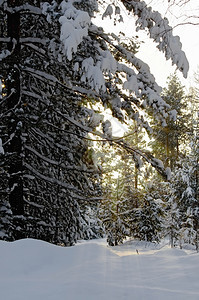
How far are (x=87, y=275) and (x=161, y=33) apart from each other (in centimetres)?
433

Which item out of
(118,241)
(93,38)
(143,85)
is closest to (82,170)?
(143,85)

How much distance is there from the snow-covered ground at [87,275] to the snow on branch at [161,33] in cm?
333

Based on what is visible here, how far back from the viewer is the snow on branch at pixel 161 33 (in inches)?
206

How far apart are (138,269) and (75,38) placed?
3.04 m

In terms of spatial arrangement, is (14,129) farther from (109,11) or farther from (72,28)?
(109,11)

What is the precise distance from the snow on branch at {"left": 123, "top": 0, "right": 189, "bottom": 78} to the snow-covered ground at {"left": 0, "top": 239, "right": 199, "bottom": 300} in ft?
10.9

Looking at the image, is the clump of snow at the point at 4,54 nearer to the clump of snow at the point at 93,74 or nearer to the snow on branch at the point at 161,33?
the clump of snow at the point at 93,74

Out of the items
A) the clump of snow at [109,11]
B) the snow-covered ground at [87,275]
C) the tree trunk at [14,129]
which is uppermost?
the clump of snow at [109,11]

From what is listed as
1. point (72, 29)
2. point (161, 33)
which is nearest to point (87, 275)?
point (72, 29)

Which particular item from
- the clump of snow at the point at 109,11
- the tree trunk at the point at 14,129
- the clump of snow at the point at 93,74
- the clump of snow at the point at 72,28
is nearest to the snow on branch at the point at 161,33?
the clump of snow at the point at 109,11

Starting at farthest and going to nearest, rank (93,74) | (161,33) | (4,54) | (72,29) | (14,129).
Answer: (14,129)
(161,33)
(4,54)
(93,74)
(72,29)

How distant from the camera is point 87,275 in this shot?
2.95 m

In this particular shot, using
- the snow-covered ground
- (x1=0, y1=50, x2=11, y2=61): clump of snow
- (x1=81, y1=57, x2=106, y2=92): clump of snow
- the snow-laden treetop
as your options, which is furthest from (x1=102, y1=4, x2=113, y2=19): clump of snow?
the snow-covered ground

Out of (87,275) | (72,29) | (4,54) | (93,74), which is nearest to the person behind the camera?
(87,275)
